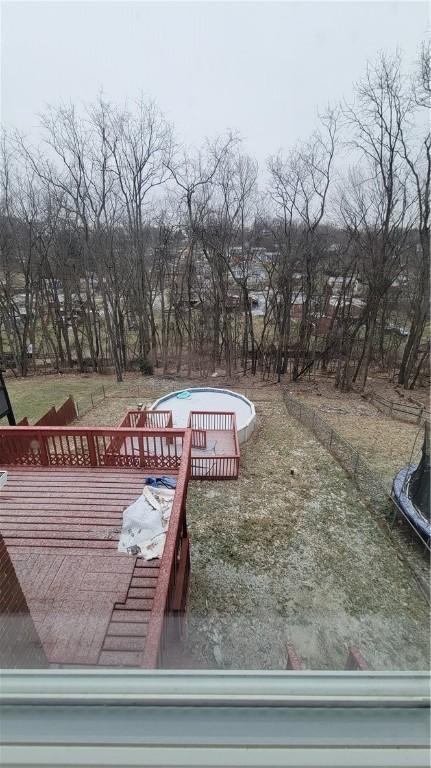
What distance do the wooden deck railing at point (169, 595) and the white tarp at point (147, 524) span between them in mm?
210

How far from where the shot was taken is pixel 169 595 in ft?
7.29

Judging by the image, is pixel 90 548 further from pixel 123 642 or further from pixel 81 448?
pixel 81 448

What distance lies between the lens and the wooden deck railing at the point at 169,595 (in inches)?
59.4

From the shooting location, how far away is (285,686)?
595 millimetres

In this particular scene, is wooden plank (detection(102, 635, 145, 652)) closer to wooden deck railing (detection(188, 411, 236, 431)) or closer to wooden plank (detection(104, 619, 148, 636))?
wooden plank (detection(104, 619, 148, 636))

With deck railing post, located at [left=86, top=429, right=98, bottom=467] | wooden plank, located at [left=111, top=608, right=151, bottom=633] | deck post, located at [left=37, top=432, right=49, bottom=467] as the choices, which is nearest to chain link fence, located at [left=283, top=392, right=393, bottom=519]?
wooden plank, located at [left=111, top=608, right=151, bottom=633]

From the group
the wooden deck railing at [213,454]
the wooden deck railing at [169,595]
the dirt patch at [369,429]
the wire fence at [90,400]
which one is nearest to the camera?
the wooden deck railing at [169,595]

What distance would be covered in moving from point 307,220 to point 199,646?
11910 mm

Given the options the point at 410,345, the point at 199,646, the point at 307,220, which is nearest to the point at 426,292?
the point at 410,345

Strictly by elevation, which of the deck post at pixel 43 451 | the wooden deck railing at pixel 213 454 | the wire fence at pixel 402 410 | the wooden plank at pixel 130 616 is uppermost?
the deck post at pixel 43 451

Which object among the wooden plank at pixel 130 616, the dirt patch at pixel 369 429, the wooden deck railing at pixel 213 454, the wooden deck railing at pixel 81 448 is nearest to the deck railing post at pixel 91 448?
the wooden deck railing at pixel 81 448

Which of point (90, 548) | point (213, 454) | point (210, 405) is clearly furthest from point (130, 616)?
point (210, 405)

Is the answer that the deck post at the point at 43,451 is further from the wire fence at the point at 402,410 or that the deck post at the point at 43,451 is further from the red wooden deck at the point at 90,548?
the wire fence at the point at 402,410

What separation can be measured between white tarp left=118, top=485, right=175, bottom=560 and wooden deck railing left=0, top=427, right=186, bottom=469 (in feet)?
1.65
